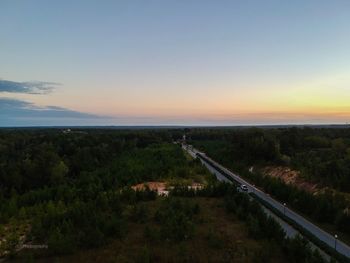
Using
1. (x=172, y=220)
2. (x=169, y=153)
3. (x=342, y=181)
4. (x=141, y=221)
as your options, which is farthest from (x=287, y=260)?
(x=169, y=153)

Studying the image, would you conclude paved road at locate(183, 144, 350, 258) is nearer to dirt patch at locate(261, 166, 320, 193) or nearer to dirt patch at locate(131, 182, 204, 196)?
dirt patch at locate(261, 166, 320, 193)

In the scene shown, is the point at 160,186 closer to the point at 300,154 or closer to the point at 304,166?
the point at 304,166

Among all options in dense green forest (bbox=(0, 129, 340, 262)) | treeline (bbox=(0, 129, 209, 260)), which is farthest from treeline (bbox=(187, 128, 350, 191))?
dense green forest (bbox=(0, 129, 340, 262))

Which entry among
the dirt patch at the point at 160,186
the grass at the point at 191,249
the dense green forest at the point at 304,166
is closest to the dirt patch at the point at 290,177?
the dense green forest at the point at 304,166

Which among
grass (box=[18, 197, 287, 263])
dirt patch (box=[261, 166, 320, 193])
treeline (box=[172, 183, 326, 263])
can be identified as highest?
treeline (box=[172, 183, 326, 263])

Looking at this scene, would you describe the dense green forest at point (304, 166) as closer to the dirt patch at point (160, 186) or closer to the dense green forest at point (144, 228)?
the dense green forest at point (144, 228)

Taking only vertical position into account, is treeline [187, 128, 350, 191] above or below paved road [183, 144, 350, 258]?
above
